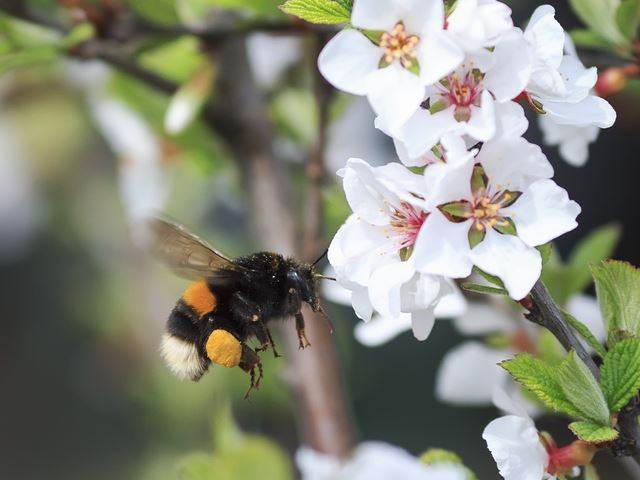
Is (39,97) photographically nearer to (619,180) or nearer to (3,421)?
(3,421)

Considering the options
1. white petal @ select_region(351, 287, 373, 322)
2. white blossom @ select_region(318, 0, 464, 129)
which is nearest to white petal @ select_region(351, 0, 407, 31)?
white blossom @ select_region(318, 0, 464, 129)

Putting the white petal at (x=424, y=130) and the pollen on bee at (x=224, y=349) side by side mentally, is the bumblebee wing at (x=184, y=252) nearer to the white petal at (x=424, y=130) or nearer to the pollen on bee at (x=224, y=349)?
the pollen on bee at (x=224, y=349)

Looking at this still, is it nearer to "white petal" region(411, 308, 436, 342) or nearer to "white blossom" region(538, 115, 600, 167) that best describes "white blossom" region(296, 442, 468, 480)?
"white petal" region(411, 308, 436, 342)

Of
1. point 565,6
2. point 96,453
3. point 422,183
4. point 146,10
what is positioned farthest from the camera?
point 96,453

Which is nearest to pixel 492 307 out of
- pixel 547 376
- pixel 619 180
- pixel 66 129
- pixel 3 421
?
pixel 547 376

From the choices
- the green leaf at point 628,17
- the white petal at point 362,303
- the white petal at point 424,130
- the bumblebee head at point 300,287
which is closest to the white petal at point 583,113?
the white petal at point 424,130

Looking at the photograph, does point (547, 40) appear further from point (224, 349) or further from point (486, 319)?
point (486, 319)

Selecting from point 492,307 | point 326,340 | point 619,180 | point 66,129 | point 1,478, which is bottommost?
point 1,478
